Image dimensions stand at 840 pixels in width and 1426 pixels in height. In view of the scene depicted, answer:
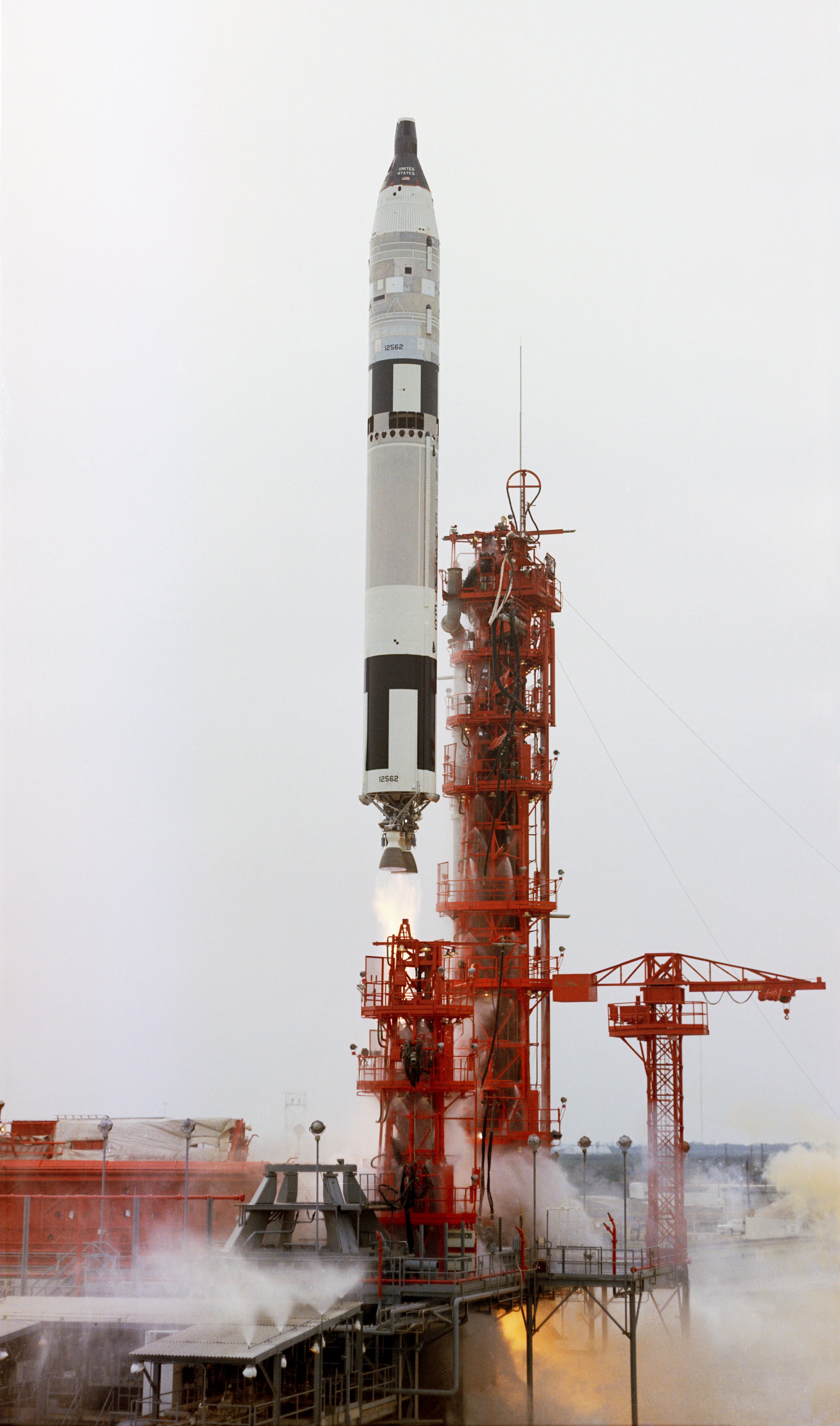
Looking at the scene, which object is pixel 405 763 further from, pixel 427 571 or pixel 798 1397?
pixel 798 1397

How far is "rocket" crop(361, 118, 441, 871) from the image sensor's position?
62.3 meters

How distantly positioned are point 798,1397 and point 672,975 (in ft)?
55.3

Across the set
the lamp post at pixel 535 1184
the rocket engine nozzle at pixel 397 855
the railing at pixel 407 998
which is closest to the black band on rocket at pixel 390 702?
the rocket engine nozzle at pixel 397 855

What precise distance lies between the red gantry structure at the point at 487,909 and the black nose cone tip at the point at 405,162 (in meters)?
15.6

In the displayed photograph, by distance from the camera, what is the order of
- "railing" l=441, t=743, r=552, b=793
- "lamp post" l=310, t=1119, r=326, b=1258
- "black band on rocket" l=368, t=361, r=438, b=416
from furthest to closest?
1. "railing" l=441, t=743, r=552, b=793
2. "black band on rocket" l=368, t=361, r=438, b=416
3. "lamp post" l=310, t=1119, r=326, b=1258

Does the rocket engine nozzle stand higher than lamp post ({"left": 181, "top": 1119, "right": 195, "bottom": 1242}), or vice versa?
the rocket engine nozzle

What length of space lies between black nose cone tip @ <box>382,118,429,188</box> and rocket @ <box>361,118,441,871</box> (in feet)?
0.16

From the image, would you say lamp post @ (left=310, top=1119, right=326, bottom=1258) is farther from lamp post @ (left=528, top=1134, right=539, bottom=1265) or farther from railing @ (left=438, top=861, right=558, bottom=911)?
railing @ (left=438, top=861, right=558, bottom=911)

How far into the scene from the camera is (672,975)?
7038cm

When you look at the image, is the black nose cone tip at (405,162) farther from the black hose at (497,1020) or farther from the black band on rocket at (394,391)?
the black hose at (497,1020)

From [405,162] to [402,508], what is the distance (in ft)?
51.1

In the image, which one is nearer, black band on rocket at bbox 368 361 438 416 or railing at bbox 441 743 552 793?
black band on rocket at bbox 368 361 438 416

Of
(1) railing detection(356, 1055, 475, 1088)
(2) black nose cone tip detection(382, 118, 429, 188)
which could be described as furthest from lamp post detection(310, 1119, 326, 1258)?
(2) black nose cone tip detection(382, 118, 429, 188)

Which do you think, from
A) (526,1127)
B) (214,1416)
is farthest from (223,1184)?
(214,1416)
